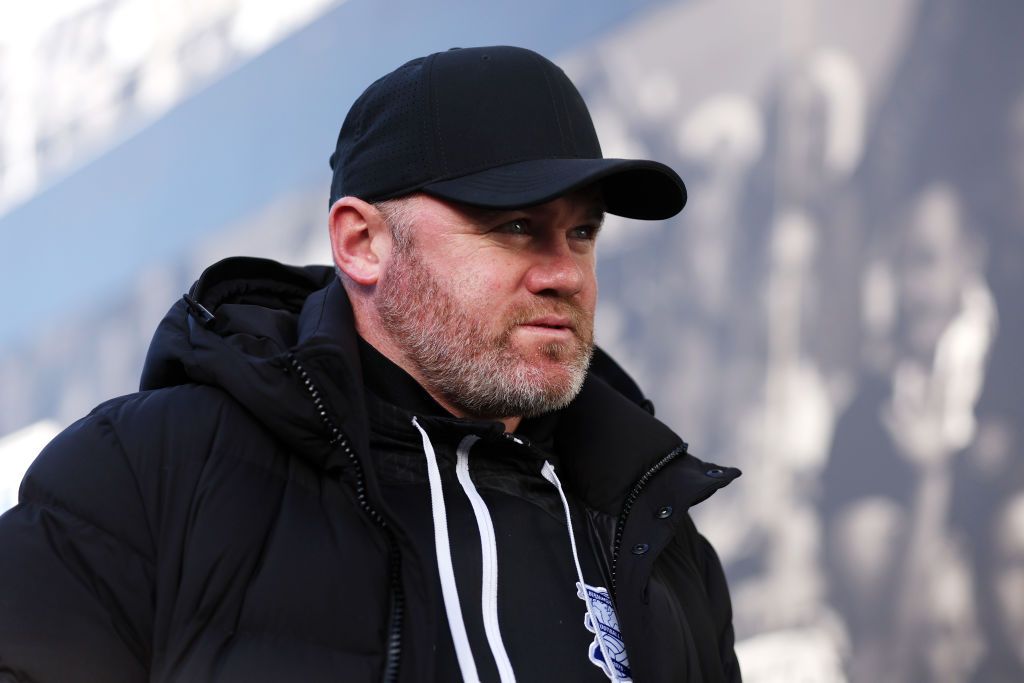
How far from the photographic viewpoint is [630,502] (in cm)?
150

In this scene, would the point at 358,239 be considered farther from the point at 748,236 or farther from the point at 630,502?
the point at 748,236

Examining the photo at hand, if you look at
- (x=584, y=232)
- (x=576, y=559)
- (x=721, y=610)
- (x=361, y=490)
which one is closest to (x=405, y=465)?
(x=361, y=490)

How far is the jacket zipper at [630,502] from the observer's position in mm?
1436

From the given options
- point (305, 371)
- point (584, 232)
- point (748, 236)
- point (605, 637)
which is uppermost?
point (748, 236)

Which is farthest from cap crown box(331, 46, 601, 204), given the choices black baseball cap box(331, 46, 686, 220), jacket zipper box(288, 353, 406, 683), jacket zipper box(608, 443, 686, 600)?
jacket zipper box(608, 443, 686, 600)

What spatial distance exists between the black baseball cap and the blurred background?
4.93ft

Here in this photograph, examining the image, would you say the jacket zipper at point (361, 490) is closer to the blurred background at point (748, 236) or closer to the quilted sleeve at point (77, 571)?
the quilted sleeve at point (77, 571)

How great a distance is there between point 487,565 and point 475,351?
0.84ft

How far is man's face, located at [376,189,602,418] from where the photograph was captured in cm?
140

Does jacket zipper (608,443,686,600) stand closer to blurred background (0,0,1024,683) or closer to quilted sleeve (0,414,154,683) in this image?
quilted sleeve (0,414,154,683)

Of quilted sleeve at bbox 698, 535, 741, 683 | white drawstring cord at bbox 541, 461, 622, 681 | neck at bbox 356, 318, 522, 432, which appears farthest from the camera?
quilted sleeve at bbox 698, 535, 741, 683

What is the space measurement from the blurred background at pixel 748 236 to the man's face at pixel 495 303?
1.56 metres

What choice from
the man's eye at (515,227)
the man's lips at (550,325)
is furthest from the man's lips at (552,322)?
the man's eye at (515,227)

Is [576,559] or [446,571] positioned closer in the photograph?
[446,571]
